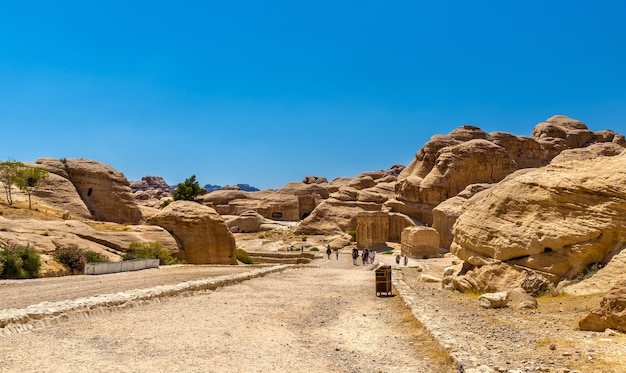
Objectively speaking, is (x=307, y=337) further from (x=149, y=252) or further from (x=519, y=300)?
(x=149, y=252)

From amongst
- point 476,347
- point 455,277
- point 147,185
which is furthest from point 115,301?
point 147,185

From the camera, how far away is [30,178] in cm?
4025

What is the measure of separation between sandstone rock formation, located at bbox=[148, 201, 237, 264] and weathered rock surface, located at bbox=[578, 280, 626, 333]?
24390 mm

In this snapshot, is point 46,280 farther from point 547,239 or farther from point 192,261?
point 547,239

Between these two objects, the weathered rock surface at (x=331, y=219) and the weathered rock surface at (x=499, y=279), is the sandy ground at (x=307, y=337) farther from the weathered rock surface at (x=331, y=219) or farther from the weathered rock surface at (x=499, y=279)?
the weathered rock surface at (x=331, y=219)

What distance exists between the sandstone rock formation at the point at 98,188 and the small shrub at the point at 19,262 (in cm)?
2423

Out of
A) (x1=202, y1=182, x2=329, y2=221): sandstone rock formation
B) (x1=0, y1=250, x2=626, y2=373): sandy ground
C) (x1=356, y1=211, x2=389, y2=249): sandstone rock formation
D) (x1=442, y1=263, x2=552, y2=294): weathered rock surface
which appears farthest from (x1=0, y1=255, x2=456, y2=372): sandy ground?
(x1=202, y1=182, x2=329, y2=221): sandstone rock formation

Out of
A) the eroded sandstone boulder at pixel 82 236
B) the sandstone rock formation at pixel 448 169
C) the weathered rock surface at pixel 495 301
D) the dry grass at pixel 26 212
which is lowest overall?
the weathered rock surface at pixel 495 301

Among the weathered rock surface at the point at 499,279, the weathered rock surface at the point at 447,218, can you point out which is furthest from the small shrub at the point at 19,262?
the weathered rock surface at the point at 447,218

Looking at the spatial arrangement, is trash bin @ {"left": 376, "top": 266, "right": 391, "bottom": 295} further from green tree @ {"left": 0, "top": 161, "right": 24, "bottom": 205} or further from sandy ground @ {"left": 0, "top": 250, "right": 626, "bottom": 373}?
green tree @ {"left": 0, "top": 161, "right": 24, "bottom": 205}

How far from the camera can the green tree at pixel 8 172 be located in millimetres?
38531

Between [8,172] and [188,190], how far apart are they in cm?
2121

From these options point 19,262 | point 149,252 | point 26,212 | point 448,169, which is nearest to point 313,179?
point 448,169

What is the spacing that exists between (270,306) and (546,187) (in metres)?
8.58
